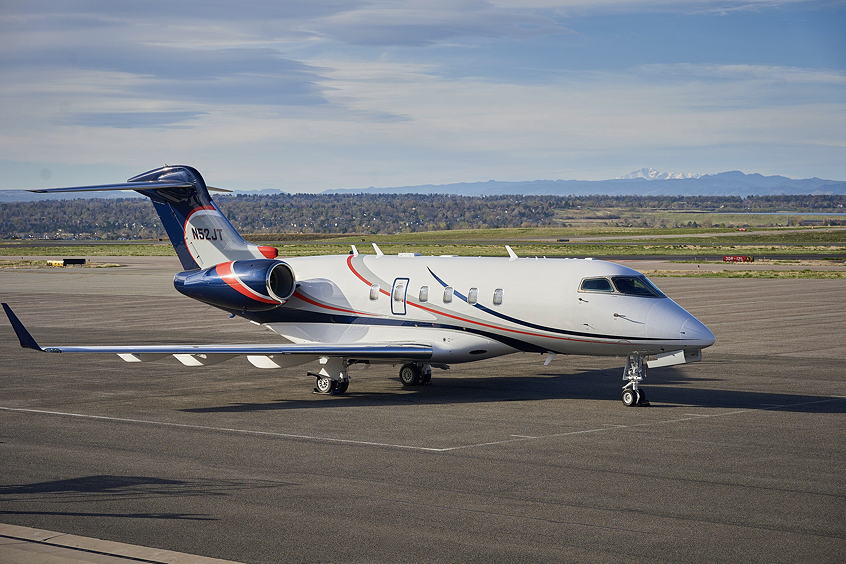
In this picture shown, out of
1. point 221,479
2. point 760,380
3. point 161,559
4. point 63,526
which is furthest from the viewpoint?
point 760,380

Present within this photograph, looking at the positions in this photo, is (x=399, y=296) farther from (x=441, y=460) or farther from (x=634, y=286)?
(x=441, y=460)

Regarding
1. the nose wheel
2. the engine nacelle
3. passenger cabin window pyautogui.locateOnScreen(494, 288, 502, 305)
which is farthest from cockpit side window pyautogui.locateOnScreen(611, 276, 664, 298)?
the engine nacelle

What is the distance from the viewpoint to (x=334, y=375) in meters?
24.2

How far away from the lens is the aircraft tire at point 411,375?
25719mm

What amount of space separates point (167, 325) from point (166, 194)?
50.5ft

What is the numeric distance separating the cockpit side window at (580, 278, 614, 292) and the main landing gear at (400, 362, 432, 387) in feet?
16.4

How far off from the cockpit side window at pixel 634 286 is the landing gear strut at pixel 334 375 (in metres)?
6.41

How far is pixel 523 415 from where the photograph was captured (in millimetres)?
21266

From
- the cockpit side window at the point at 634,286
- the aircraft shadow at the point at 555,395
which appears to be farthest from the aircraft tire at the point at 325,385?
the cockpit side window at the point at 634,286

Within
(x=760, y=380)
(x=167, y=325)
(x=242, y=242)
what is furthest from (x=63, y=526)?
(x=167, y=325)

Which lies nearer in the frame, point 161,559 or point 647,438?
point 161,559

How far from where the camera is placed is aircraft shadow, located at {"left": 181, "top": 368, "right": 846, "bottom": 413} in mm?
22594

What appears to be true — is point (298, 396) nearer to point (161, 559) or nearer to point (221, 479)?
point (221, 479)

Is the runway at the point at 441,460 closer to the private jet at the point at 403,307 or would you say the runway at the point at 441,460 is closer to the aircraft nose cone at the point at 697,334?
the private jet at the point at 403,307
